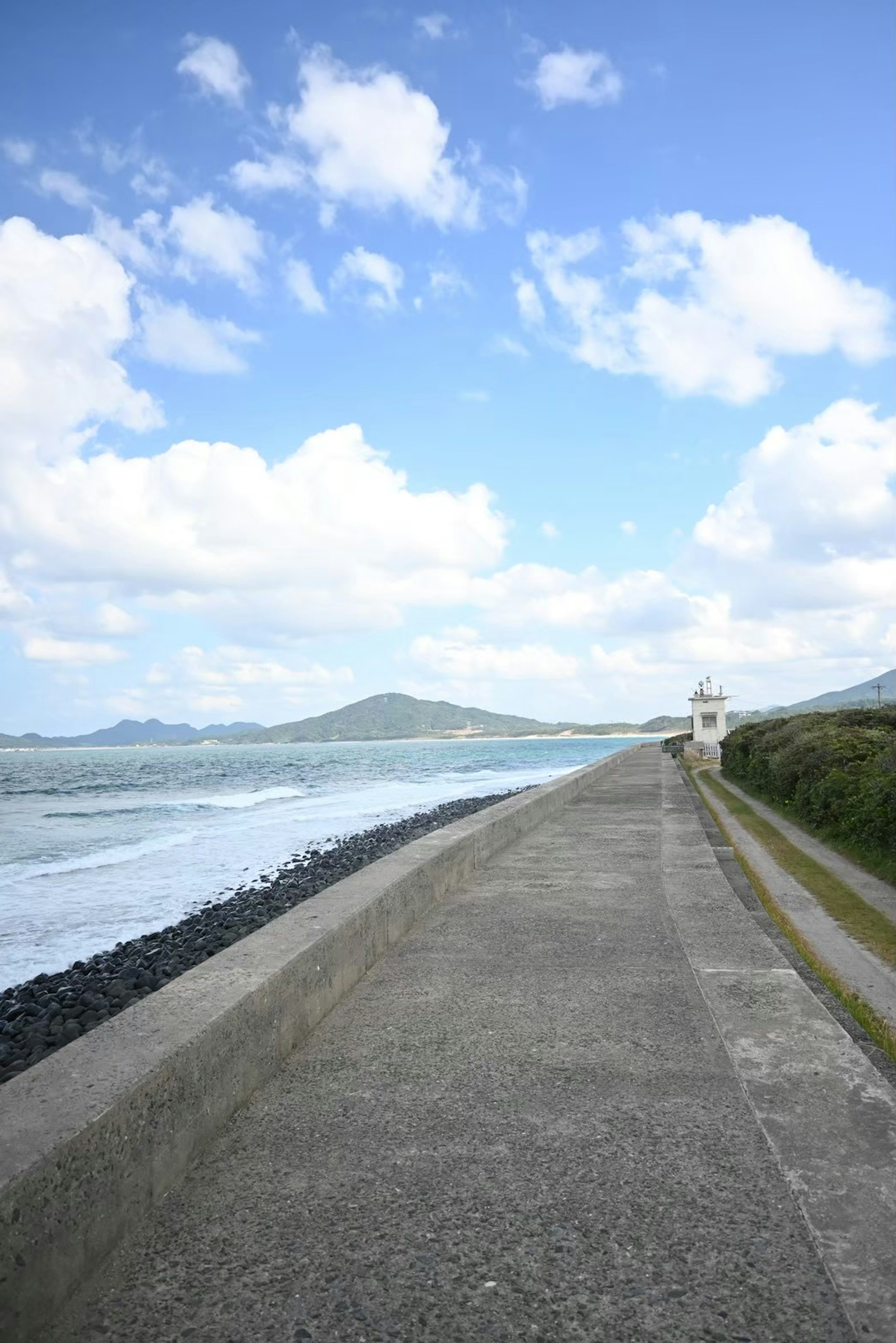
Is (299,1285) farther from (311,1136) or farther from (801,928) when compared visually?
(801,928)

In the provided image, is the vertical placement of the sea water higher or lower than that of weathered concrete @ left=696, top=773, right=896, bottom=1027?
lower

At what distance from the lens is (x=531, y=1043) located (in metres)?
3.50

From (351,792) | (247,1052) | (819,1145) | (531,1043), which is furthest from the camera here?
(351,792)

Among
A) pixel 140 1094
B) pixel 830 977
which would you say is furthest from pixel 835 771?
pixel 140 1094

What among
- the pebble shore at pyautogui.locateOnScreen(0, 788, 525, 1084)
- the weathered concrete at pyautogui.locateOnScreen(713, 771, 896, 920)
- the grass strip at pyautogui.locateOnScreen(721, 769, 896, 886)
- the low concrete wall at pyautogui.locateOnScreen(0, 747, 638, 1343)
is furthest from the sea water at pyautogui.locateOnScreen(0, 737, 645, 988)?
the grass strip at pyautogui.locateOnScreen(721, 769, 896, 886)

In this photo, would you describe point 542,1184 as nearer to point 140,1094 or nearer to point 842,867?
point 140,1094

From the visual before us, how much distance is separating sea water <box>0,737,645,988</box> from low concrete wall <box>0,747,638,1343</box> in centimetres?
578

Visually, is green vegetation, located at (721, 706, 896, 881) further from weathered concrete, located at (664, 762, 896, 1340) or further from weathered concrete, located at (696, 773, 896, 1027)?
weathered concrete, located at (664, 762, 896, 1340)

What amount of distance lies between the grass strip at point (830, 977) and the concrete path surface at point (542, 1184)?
0.82 ft

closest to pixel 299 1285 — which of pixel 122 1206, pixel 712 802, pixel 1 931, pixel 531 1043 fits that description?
pixel 122 1206

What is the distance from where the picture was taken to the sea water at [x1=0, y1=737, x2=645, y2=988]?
10781 millimetres

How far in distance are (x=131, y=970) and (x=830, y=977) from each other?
5.69 meters

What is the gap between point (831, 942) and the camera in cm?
686

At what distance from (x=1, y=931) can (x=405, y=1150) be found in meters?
9.60
